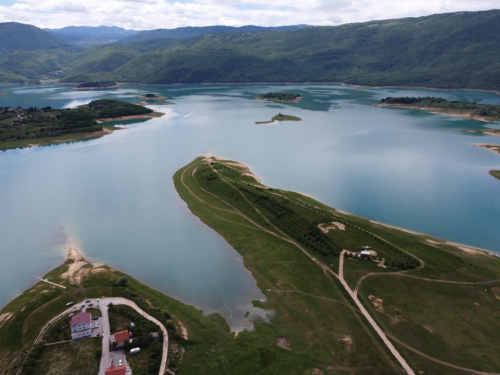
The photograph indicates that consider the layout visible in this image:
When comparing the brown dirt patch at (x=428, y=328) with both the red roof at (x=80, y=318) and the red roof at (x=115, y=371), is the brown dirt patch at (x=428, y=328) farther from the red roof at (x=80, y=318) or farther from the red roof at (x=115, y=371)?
the red roof at (x=80, y=318)

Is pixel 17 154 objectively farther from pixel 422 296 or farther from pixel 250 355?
pixel 422 296

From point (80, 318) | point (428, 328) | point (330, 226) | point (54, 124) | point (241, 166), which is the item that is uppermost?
point (54, 124)

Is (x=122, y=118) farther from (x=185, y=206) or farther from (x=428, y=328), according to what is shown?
(x=428, y=328)

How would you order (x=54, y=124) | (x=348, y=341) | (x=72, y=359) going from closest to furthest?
(x=72, y=359), (x=348, y=341), (x=54, y=124)

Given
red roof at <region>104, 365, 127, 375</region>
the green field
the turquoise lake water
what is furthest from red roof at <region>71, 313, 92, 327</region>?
the turquoise lake water

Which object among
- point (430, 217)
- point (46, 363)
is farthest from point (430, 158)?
point (46, 363)

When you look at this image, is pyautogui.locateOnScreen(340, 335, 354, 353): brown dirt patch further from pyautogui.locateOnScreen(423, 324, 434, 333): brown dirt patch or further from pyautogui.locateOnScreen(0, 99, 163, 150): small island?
pyautogui.locateOnScreen(0, 99, 163, 150): small island

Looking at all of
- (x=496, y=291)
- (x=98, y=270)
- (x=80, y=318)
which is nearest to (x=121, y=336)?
(x=80, y=318)
